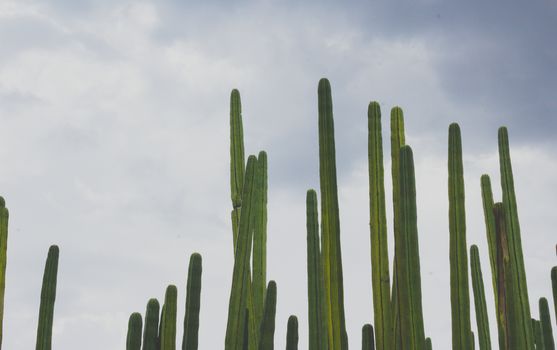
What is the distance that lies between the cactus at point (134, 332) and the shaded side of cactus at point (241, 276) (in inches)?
15.8

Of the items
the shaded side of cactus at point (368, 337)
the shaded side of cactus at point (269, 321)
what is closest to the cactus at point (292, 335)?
the shaded side of cactus at point (269, 321)

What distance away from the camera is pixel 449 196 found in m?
3.20

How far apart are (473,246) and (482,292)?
0.32 m

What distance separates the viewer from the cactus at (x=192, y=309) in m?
3.03

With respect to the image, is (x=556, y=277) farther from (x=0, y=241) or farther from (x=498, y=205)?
(x=0, y=241)

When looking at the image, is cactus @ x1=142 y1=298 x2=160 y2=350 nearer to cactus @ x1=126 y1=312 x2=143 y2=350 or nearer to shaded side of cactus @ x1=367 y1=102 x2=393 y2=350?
cactus @ x1=126 y1=312 x2=143 y2=350

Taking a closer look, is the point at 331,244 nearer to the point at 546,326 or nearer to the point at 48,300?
the point at 48,300

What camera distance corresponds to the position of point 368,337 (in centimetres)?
324

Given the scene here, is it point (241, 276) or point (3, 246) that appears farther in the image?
point (3, 246)

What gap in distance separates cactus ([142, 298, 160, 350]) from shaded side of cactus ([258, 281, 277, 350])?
18.7 inches

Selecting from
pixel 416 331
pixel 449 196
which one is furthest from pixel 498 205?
pixel 416 331

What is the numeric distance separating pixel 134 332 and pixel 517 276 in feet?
6.03

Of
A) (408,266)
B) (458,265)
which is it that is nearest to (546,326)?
(458,265)

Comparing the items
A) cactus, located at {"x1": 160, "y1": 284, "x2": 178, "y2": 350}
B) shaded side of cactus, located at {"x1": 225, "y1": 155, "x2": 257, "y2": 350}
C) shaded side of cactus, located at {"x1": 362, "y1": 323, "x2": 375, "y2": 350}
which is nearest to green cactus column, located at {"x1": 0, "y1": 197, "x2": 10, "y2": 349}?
cactus, located at {"x1": 160, "y1": 284, "x2": 178, "y2": 350}
